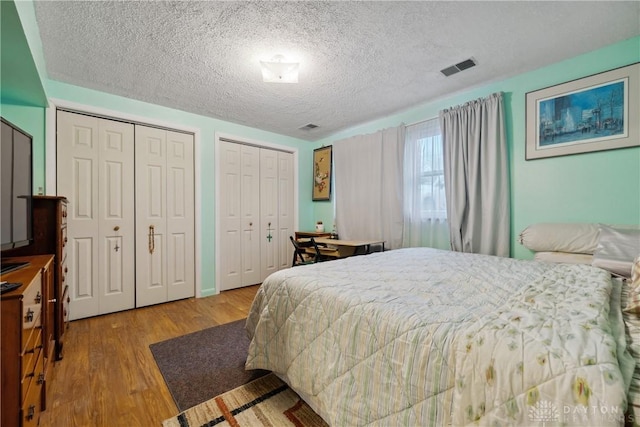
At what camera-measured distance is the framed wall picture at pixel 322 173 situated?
4457 mm

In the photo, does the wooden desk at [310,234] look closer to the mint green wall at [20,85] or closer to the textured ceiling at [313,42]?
the textured ceiling at [313,42]

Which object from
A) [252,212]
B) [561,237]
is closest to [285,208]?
[252,212]

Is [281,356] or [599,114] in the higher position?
[599,114]

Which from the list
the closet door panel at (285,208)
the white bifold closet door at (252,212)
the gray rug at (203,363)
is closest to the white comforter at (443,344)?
the gray rug at (203,363)

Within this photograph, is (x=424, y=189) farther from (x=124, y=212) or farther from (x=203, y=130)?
(x=124, y=212)

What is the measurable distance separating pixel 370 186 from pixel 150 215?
2840 mm

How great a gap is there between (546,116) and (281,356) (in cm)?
→ 293

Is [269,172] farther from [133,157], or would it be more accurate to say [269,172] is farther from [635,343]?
[635,343]

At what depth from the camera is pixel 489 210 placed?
2580 millimetres

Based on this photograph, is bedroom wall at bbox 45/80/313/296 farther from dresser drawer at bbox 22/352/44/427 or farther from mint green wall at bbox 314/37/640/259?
mint green wall at bbox 314/37/640/259

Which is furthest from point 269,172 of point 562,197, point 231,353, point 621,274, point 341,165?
point 621,274

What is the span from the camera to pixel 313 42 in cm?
200

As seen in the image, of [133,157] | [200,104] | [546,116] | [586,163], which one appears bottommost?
[586,163]

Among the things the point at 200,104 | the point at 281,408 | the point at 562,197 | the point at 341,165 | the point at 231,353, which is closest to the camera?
the point at 281,408
